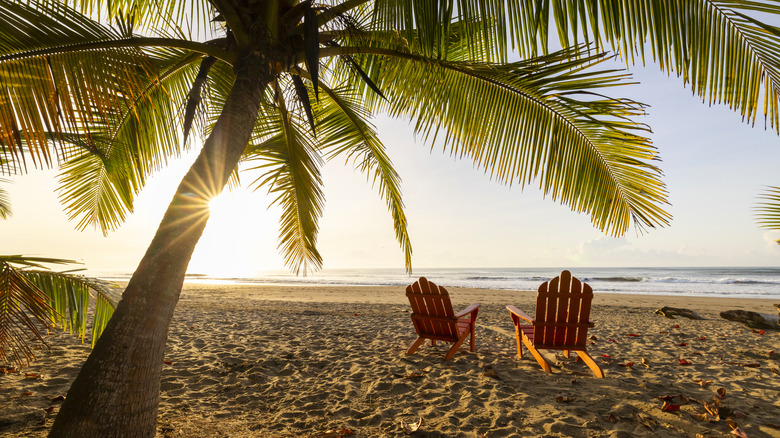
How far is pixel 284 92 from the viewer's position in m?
3.43

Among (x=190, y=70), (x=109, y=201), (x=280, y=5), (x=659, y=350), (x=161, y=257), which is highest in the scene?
(x=190, y=70)

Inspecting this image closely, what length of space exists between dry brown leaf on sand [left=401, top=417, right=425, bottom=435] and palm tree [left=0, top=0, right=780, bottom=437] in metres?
1.47

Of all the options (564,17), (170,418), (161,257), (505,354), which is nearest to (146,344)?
(161,257)

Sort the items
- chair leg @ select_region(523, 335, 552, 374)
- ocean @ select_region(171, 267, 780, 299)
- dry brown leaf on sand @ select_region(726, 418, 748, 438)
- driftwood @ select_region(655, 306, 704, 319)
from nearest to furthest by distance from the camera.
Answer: dry brown leaf on sand @ select_region(726, 418, 748, 438) → chair leg @ select_region(523, 335, 552, 374) → driftwood @ select_region(655, 306, 704, 319) → ocean @ select_region(171, 267, 780, 299)

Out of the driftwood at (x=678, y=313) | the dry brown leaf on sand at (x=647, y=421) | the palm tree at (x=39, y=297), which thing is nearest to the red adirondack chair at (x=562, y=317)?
the dry brown leaf on sand at (x=647, y=421)

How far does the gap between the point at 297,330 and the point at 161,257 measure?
14.1 feet

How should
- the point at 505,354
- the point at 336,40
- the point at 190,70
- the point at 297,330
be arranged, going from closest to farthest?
the point at 336,40
the point at 190,70
the point at 505,354
the point at 297,330

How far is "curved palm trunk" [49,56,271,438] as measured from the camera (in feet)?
5.45

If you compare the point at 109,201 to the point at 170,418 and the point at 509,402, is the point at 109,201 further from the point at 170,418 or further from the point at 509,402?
the point at 509,402

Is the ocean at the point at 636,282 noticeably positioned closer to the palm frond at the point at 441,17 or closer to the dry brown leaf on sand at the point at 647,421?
the dry brown leaf on sand at the point at 647,421

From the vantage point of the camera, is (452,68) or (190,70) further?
(190,70)

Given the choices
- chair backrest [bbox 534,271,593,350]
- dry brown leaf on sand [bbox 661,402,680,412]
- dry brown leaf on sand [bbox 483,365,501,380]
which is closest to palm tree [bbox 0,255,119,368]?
dry brown leaf on sand [bbox 483,365,501,380]

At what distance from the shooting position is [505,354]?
440 cm

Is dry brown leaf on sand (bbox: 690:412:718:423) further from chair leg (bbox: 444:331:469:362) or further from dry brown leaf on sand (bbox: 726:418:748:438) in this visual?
chair leg (bbox: 444:331:469:362)
